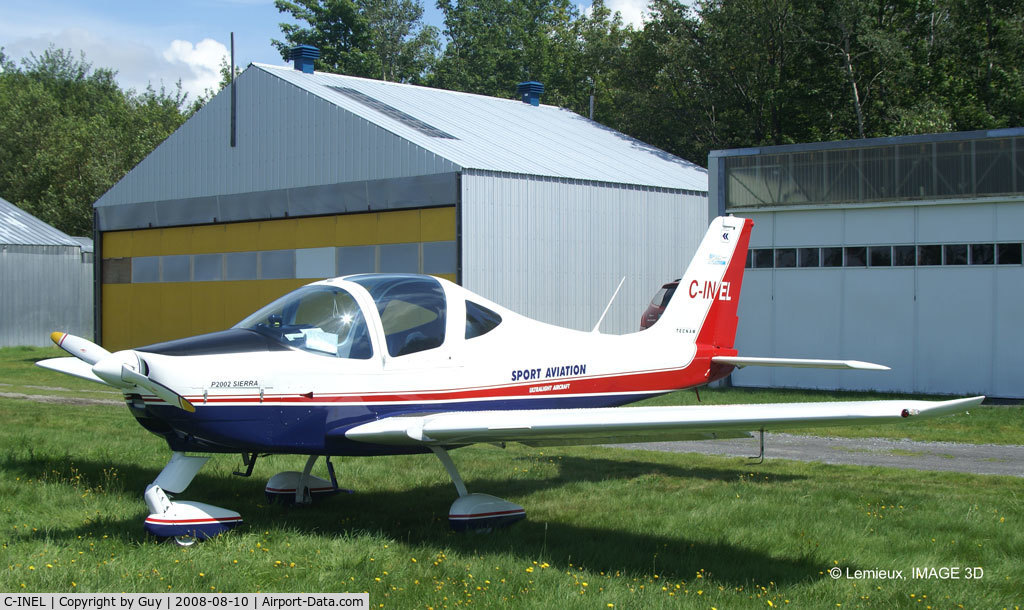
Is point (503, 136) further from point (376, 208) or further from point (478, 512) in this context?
point (478, 512)

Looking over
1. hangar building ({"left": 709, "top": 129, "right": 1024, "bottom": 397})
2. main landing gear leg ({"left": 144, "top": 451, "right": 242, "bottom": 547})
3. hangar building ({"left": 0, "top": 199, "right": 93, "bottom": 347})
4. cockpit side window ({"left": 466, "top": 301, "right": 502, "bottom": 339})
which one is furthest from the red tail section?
hangar building ({"left": 0, "top": 199, "right": 93, "bottom": 347})

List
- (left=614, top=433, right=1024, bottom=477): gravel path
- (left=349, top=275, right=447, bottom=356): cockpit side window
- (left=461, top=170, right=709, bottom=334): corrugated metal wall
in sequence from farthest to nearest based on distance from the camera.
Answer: (left=461, top=170, right=709, bottom=334): corrugated metal wall, (left=614, top=433, right=1024, bottom=477): gravel path, (left=349, top=275, right=447, bottom=356): cockpit side window

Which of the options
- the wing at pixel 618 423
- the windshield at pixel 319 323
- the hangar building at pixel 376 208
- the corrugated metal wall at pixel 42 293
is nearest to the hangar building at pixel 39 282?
the corrugated metal wall at pixel 42 293

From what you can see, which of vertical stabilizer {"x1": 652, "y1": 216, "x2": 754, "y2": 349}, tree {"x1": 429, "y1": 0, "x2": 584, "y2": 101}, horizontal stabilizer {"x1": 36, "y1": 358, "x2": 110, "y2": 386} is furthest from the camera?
tree {"x1": 429, "y1": 0, "x2": 584, "y2": 101}

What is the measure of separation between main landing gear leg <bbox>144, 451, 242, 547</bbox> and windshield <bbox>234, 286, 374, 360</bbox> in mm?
1099

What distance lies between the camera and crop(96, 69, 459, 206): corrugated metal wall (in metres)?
21.0

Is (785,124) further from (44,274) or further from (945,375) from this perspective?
(44,274)

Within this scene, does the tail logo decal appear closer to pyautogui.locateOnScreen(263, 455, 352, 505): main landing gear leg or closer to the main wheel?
pyautogui.locateOnScreen(263, 455, 352, 505): main landing gear leg

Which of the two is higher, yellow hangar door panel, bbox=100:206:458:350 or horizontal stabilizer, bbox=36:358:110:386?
yellow hangar door panel, bbox=100:206:458:350

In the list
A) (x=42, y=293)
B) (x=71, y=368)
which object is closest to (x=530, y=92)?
(x=42, y=293)

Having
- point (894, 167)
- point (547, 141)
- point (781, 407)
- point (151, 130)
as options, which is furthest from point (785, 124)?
point (151, 130)

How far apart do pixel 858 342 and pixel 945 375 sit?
169cm

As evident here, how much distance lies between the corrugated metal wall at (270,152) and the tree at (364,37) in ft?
101

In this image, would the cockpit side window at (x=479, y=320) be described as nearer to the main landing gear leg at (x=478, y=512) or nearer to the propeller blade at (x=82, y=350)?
the main landing gear leg at (x=478, y=512)
